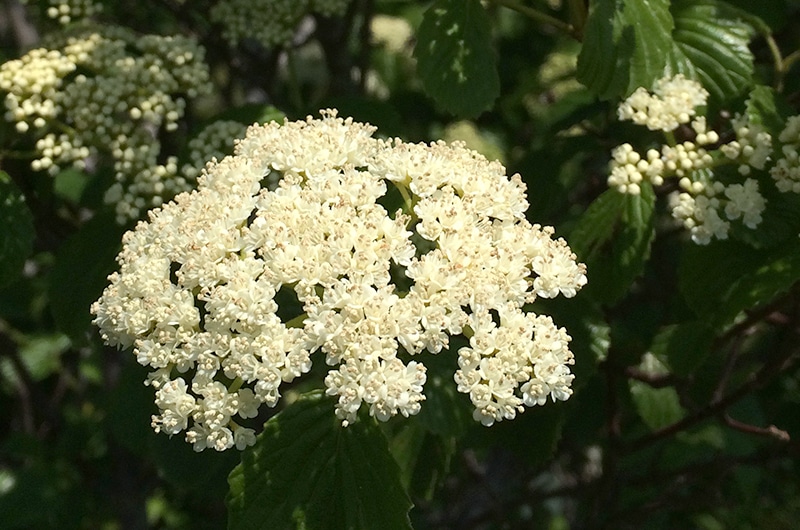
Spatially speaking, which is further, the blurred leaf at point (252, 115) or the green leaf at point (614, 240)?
the blurred leaf at point (252, 115)

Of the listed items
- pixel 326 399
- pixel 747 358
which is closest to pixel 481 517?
pixel 747 358

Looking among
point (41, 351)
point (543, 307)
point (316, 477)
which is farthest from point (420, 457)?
point (41, 351)

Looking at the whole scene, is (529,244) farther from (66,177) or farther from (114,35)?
(66,177)

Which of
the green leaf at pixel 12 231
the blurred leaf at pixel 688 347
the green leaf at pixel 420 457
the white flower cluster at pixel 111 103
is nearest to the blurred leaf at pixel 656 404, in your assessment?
the blurred leaf at pixel 688 347

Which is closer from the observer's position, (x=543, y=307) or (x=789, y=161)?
(x=789, y=161)

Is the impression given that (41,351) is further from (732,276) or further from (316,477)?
(732,276)

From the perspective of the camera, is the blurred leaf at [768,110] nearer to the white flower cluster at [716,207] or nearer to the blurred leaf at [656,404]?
the white flower cluster at [716,207]
